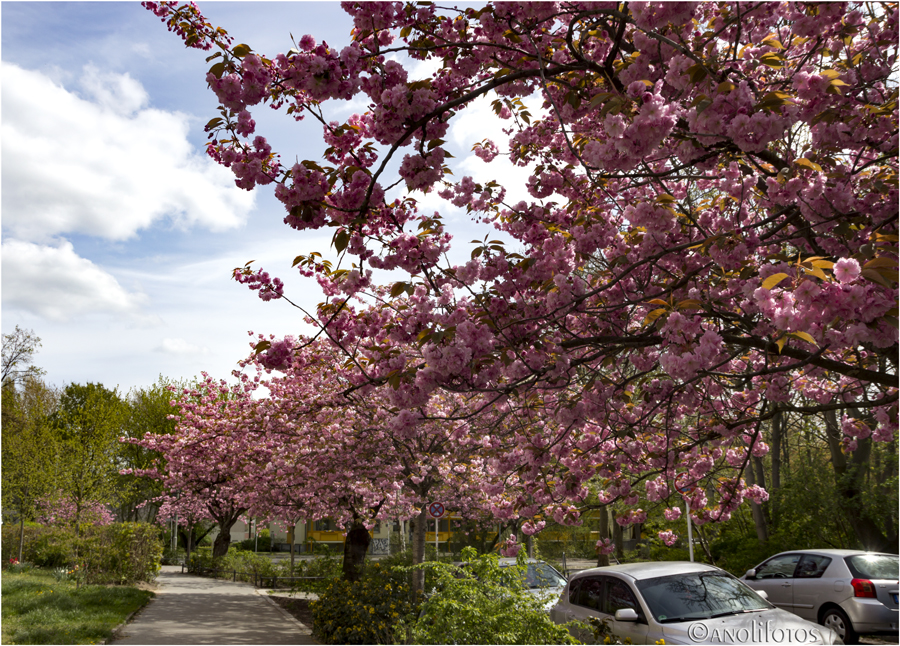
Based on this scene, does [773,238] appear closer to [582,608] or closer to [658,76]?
[658,76]

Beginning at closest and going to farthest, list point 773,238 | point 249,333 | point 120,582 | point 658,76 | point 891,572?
point 658,76 < point 773,238 < point 891,572 < point 249,333 < point 120,582

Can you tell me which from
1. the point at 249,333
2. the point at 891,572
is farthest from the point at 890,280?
the point at 249,333

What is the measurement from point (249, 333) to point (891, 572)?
12.1 meters

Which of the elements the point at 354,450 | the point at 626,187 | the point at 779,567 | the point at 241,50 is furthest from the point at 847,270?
the point at 354,450

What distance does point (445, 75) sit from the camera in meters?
4.48

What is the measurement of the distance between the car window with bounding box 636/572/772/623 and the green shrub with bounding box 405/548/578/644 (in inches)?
59.0

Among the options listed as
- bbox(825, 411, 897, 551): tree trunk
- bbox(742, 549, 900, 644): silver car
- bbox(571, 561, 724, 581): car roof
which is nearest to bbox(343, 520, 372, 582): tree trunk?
bbox(571, 561, 724, 581): car roof

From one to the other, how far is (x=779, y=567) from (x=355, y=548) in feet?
28.7

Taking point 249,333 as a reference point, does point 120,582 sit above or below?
below

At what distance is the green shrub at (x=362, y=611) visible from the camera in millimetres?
9047

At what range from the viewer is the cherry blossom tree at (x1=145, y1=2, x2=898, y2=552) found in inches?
130

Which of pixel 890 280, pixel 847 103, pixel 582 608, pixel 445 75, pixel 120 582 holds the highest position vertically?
pixel 445 75

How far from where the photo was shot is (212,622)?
12.1 metres

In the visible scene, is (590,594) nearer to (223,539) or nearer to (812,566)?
(812,566)
